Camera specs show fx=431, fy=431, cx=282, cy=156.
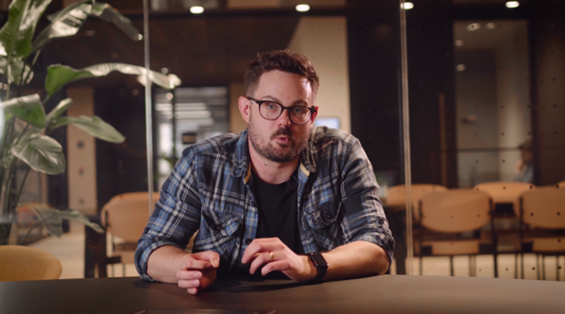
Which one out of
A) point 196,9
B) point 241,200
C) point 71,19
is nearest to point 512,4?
point 196,9

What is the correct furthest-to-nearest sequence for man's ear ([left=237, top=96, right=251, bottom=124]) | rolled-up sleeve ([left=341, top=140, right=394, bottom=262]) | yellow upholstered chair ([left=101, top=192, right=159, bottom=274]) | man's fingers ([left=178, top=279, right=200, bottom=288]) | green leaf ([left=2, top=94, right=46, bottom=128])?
1. yellow upholstered chair ([left=101, top=192, right=159, bottom=274])
2. green leaf ([left=2, top=94, right=46, bottom=128])
3. man's ear ([left=237, top=96, right=251, bottom=124])
4. rolled-up sleeve ([left=341, top=140, right=394, bottom=262])
5. man's fingers ([left=178, top=279, right=200, bottom=288])

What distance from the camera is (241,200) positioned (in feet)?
5.02

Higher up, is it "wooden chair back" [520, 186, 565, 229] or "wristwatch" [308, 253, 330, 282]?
"wristwatch" [308, 253, 330, 282]

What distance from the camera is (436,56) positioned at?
332cm

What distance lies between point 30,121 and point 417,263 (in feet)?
9.36

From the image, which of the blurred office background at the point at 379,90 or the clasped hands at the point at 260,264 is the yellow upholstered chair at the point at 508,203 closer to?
the blurred office background at the point at 379,90

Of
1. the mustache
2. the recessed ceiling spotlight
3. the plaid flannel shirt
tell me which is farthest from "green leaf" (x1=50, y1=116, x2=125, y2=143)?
the recessed ceiling spotlight

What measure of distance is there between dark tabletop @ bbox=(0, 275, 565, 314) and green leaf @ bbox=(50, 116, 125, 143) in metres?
2.06

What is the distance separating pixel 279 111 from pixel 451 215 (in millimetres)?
2386

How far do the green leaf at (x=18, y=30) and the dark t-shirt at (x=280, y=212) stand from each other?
2.11m

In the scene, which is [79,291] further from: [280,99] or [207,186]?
[280,99]

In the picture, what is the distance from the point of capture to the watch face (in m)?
1.10

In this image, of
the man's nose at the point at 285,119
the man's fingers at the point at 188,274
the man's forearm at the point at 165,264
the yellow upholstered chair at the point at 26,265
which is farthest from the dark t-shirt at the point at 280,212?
the yellow upholstered chair at the point at 26,265

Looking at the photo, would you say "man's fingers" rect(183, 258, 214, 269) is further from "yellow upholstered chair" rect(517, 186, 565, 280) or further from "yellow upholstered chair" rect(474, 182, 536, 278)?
"yellow upholstered chair" rect(517, 186, 565, 280)
